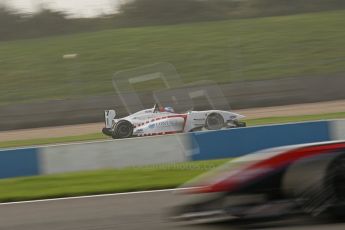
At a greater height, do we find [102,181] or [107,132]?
[107,132]

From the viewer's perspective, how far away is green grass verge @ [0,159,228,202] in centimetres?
903

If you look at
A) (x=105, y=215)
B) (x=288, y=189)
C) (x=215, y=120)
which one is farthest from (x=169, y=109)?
(x=288, y=189)

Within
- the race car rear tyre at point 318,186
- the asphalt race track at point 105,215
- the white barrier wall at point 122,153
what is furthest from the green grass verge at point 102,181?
the race car rear tyre at point 318,186

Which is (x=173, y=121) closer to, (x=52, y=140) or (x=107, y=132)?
(x=107, y=132)

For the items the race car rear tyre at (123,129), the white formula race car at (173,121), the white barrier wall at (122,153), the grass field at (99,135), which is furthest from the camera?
the grass field at (99,135)

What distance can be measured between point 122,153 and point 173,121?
613cm

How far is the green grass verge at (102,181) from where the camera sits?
903cm

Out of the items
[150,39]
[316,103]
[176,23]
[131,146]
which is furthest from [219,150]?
[176,23]

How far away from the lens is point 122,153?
11.5 m

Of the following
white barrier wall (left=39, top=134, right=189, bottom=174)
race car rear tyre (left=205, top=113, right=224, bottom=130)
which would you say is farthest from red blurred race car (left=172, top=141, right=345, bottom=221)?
race car rear tyre (left=205, top=113, right=224, bottom=130)

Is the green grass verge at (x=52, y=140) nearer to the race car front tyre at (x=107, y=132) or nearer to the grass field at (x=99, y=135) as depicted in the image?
the grass field at (x=99, y=135)

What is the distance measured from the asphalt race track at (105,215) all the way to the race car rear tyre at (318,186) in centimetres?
16

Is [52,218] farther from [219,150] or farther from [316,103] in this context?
[316,103]

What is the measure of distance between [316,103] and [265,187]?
21736mm
